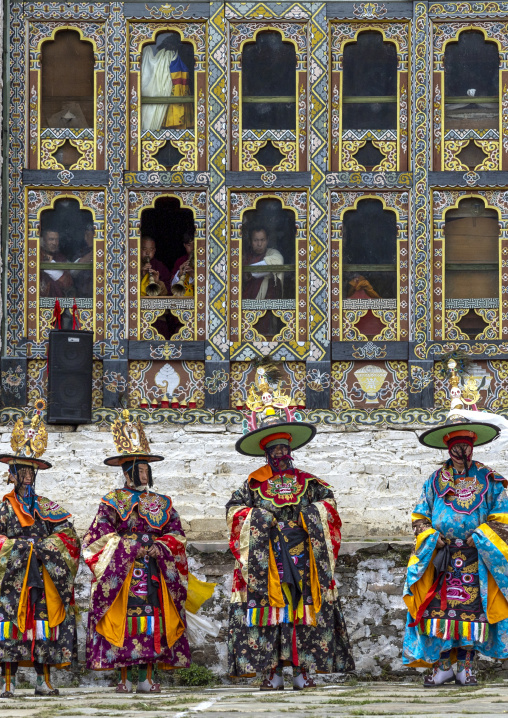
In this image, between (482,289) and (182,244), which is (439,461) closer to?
(482,289)

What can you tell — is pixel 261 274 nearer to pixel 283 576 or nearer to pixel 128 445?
pixel 128 445

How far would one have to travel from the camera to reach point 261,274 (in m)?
15.0

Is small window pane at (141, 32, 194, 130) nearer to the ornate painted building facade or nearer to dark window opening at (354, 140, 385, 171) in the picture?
the ornate painted building facade

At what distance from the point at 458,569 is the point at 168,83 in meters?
6.55

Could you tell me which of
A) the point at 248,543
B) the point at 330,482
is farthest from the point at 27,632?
the point at 330,482

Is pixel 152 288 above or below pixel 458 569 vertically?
above

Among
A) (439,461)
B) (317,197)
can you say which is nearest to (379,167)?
(317,197)

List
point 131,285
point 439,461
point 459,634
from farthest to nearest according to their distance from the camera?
point 131,285, point 439,461, point 459,634

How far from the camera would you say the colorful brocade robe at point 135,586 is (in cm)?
1084

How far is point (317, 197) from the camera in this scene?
15.1 metres

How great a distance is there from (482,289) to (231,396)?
262cm

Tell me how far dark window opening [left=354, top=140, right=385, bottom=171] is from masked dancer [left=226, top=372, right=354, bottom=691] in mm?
4686

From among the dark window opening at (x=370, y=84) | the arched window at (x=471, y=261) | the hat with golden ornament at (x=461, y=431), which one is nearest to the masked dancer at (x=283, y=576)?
the hat with golden ornament at (x=461, y=431)

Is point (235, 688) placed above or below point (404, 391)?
below
